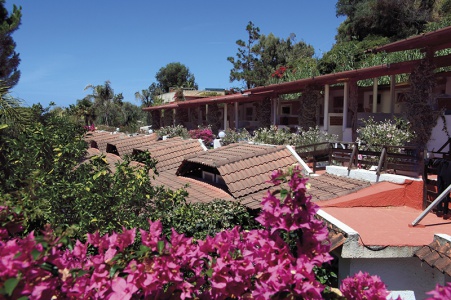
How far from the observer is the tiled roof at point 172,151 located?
50.2 feet

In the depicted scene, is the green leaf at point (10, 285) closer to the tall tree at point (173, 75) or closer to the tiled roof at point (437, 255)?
the tiled roof at point (437, 255)

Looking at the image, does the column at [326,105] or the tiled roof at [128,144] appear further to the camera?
the tiled roof at [128,144]

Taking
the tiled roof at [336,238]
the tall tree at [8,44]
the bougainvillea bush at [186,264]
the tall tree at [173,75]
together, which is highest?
the tall tree at [173,75]

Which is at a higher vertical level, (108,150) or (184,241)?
(184,241)

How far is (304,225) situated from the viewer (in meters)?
2.21

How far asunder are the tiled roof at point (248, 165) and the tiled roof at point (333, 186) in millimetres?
1669

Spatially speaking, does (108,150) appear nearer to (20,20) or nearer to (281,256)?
(20,20)

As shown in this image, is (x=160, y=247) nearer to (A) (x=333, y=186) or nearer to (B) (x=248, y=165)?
(A) (x=333, y=186)

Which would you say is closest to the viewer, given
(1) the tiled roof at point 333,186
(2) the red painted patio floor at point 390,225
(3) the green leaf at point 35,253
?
(3) the green leaf at point 35,253

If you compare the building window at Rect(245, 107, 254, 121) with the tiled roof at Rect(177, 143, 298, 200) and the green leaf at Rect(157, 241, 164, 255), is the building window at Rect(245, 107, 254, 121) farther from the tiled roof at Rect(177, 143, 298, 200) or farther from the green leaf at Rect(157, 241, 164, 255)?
the green leaf at Rect(157, 241, 164, 255)

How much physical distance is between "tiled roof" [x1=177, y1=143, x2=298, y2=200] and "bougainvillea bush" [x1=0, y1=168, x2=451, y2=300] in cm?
734

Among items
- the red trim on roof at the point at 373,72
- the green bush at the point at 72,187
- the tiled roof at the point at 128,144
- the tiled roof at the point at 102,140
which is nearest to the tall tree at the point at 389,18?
the red trim on roof at the point at 373,72

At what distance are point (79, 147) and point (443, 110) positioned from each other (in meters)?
10.8

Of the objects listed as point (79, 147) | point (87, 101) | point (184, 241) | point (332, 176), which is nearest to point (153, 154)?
point (332, 176)
